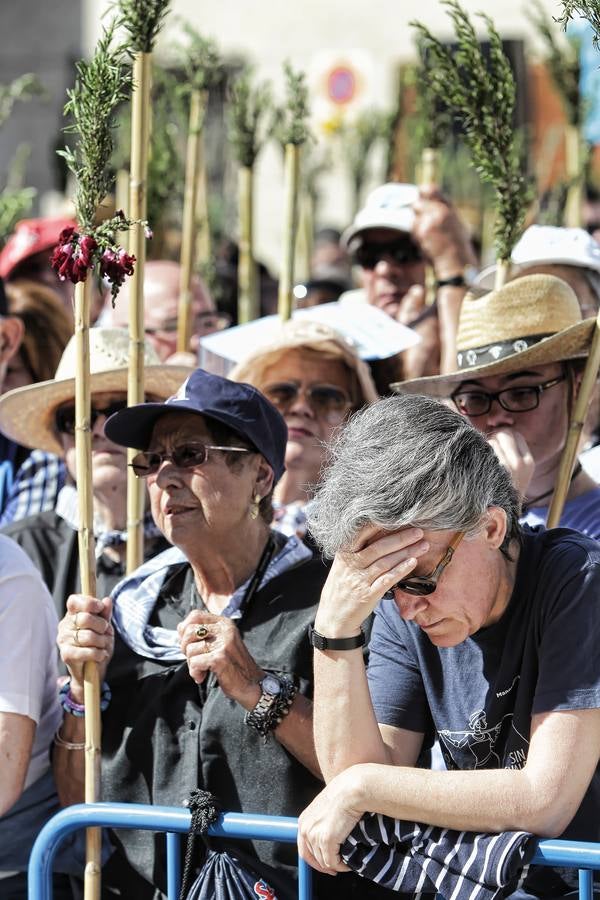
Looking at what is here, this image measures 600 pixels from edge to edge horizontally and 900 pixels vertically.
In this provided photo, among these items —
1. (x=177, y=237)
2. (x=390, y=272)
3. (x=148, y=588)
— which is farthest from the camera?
(x=177, y=237)

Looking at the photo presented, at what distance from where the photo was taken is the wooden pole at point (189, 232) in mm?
4324

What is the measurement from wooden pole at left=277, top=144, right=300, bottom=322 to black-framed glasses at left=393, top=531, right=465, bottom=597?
1928 millimetres

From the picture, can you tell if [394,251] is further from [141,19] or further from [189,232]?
[141,19]

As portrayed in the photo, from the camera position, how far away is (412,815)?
2170 millimetres

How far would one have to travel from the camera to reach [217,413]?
2.84 m

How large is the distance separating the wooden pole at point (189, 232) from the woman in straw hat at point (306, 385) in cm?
78

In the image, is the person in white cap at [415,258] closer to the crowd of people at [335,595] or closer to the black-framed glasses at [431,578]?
the crowd of people at [335,595]

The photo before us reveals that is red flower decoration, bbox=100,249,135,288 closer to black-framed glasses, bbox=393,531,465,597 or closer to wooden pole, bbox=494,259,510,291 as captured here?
black-framed glasses, bbox=393,531,465,597

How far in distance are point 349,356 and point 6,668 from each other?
1.41 meters

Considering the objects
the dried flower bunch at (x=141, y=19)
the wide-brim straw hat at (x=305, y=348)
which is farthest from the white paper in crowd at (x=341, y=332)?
the dried flower bunch at (x=141, y=19)

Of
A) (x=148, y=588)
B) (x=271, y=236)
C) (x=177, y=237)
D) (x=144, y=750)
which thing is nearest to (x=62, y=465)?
(x=148, y=588)

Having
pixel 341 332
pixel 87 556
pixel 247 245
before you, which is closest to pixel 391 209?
pixel 247 245

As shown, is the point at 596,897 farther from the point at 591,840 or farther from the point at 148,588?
the point at 148,588

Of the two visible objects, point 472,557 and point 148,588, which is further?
point 148,588
